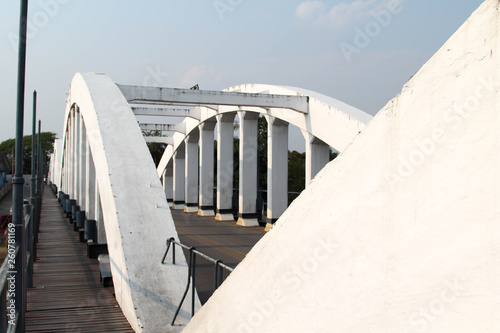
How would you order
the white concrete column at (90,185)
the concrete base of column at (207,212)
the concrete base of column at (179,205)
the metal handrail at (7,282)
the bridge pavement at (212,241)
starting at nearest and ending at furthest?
the metal handrail at (7,282)
the bridge pavement at (212,241)
the white concrete column at (90,185)
the concrete base of column at (207,212)
the concrete base of column at (179,205)

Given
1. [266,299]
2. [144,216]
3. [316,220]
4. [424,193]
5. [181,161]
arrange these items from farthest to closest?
1. [181,161]
2. [144,216]
3. [266,299]
4. [316,220]
5. [424,193]

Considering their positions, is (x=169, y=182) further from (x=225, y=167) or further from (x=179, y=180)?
(x=225, y=167)

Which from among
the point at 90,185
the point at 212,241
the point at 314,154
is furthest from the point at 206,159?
the point at 90,185

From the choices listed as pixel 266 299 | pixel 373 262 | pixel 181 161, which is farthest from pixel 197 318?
pixel 181 161

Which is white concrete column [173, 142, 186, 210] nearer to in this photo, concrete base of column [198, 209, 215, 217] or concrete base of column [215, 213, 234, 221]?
concrete base of column [198, 209, 215, 217]

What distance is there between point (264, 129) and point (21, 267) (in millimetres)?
33864

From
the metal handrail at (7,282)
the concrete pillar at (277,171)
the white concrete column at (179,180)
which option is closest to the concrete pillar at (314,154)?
the concrete pillar at (277,171)

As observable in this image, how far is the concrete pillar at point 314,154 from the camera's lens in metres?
15.8

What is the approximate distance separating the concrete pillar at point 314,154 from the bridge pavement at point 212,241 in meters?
2.72

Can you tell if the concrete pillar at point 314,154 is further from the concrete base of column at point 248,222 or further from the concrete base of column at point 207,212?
the concrete base of column at point 207,212

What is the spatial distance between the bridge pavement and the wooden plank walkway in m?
1.66

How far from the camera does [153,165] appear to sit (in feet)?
25.2

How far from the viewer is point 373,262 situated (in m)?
2.53

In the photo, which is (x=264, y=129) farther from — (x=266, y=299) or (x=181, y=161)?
(x=266, y=299)
